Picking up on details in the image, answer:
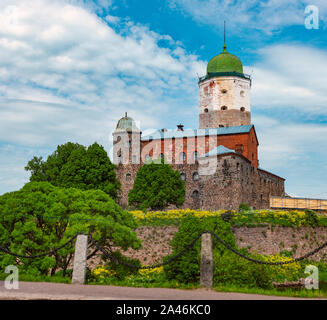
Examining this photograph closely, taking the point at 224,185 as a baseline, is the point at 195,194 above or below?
below

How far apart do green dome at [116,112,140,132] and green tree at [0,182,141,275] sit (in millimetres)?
34981

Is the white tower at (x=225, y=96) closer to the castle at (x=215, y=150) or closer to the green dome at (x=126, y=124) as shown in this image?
the castle at (x=215, y=150)

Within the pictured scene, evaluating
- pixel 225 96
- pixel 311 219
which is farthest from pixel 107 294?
pixel 225 96

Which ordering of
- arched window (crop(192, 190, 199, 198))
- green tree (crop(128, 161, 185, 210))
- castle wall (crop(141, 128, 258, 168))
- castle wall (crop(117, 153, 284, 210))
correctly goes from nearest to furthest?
castle wall (crop(117, 153, 284, 210)) → green tree (crop(128, 161, 185, 210)) → arched window (crop(192, 190, 199, 198)) → castle wall (crop(141, 128, 258, 168))

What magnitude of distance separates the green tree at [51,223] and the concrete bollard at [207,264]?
514 centimetres

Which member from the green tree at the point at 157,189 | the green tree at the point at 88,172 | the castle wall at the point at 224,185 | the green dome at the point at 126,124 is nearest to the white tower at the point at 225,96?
the green dome at the point at 126,124

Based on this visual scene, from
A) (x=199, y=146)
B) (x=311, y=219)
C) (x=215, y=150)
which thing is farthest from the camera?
(x=199, y=146)

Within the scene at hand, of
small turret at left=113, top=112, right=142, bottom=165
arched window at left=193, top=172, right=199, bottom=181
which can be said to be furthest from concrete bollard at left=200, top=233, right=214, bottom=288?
small turret at left=113, top=112, right=142, bottom=165

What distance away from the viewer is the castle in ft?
131

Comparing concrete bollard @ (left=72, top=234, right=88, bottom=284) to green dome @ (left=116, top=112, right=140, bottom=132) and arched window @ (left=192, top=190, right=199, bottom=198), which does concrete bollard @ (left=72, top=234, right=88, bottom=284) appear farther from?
green dome @ (left=116, top=112, right=140, bottom=132)

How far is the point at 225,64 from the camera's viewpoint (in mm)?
56000

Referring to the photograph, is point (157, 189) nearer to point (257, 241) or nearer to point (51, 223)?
point (257, 241)

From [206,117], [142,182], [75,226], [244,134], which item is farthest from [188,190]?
[75,226]

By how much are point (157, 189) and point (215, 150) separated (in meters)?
7.43
